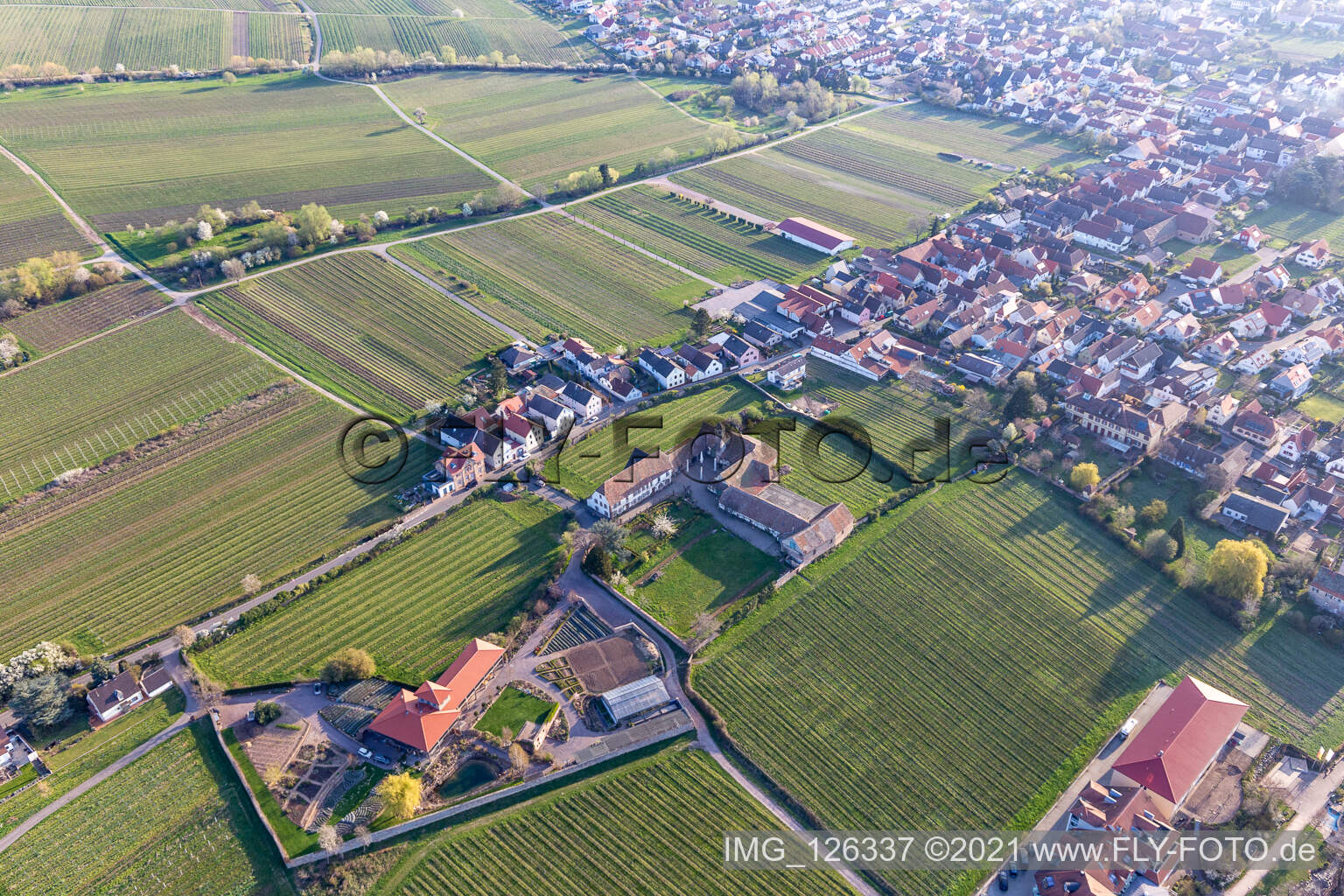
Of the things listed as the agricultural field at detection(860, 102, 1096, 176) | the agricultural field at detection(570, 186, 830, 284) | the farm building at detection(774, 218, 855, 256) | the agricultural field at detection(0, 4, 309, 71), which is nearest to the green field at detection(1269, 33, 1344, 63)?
the agricultural field at detection(860, 102, 1096, 176)

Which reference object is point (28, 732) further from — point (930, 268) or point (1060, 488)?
point (930, 268)

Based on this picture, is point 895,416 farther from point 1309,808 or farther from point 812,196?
point 812,196

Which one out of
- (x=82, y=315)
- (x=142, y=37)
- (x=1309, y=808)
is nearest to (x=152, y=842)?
(x=1309, y=808)

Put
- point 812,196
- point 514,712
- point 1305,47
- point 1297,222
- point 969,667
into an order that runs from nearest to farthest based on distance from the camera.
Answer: point 514,712
point 969,667
point 1297,222
point 812,196
point 1305,47

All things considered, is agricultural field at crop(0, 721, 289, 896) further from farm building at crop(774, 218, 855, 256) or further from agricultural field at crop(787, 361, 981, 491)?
farm building at crop(774, 218, 855, 256)

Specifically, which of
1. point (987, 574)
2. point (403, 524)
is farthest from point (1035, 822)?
point (403, 524)
